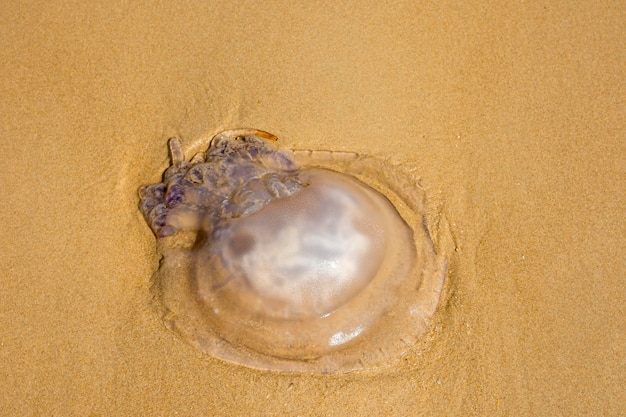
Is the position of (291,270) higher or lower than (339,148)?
lower

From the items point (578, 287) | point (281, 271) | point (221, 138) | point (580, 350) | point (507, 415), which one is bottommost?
point (507, 415)

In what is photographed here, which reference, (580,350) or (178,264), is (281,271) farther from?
(580,350)

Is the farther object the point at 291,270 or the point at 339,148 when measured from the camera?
the point at 339,148

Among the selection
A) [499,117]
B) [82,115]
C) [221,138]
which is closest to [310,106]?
[221,138]
